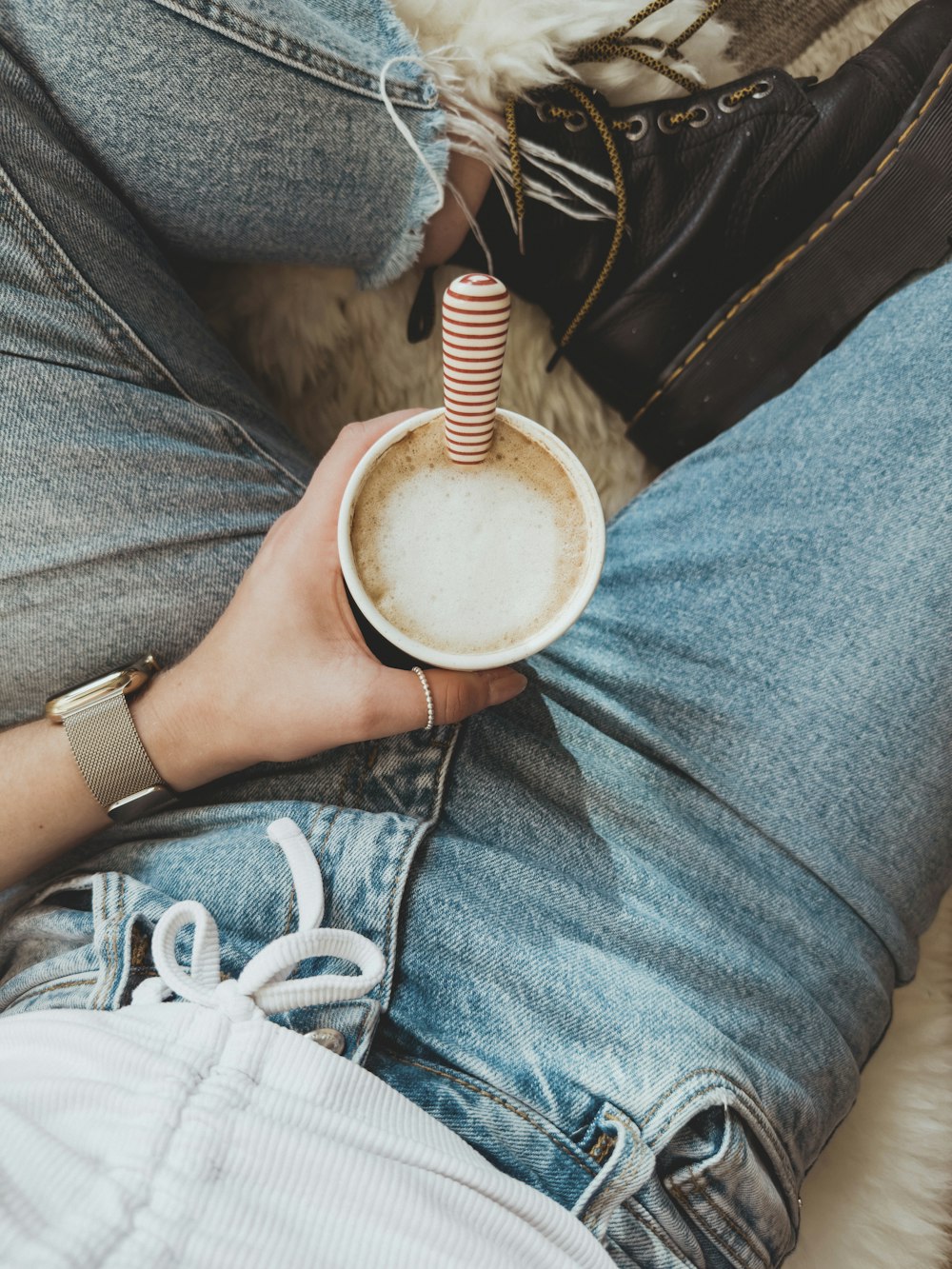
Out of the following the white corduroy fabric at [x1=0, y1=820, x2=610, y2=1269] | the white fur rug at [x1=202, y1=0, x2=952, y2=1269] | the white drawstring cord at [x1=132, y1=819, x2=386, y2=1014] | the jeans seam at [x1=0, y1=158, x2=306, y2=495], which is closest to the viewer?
the white corduroy fabric at [x1=0, y1=820, x2=610, y2=1269]

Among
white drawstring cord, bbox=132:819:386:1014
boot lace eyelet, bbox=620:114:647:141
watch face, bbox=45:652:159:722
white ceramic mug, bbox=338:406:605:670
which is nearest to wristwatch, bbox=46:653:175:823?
watch face, bbox=45:652:159:722

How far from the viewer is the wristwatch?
0.54 meters

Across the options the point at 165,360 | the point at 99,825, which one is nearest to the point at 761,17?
the point at 165,360

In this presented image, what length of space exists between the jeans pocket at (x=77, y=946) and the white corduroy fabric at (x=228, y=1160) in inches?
1.4

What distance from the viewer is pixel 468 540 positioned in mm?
451

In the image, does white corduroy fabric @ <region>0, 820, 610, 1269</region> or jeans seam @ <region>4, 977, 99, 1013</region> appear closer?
white corduroy fabric @ <region>0, 820, 610, 1269</region>

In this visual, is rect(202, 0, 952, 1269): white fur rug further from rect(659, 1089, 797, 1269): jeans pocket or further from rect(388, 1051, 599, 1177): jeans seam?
rect(388, 1051, 599, 1177): jeans seam

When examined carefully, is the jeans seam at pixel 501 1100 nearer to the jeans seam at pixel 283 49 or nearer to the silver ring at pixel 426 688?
the silver ring at pixel 426 688

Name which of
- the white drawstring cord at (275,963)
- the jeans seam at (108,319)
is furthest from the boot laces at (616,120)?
the white drawstring cord at (275,963)

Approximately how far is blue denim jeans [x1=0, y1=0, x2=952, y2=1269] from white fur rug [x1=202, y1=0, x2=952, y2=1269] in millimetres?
131

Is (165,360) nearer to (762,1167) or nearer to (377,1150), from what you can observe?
(377,1150)

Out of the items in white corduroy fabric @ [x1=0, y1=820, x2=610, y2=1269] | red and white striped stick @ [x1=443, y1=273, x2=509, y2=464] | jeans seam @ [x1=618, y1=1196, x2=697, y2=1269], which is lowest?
jeans seam @ [x1=618, y1=1196, x2=697, y2=1269]

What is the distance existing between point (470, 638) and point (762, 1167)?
361mm

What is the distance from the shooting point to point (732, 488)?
606 mm
